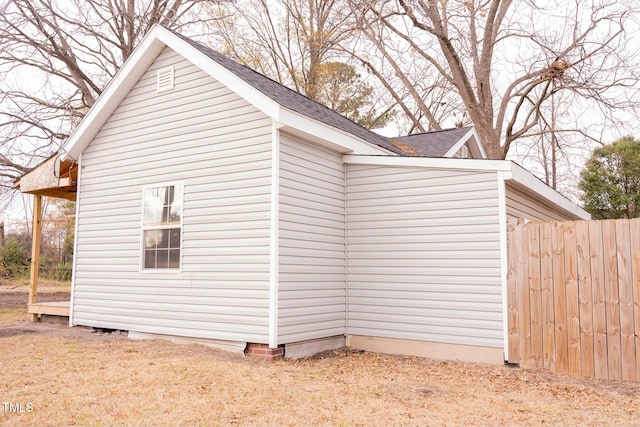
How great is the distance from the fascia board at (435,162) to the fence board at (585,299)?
1.30 metres

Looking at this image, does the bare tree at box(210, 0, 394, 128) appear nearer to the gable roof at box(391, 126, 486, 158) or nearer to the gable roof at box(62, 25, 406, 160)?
the gable roof at box(391, 126, 486, 158)

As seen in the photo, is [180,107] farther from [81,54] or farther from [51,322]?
[81,54]

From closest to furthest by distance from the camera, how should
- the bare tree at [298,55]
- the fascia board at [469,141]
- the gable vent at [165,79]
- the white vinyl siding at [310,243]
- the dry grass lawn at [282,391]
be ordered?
1. the dry grass lawn at [282,391]
2. the white vinyl siding at [310,243]
3. the gable vent at [165,79]
4. the fascia board at [469,141]
5. the bare tree at [298,55]

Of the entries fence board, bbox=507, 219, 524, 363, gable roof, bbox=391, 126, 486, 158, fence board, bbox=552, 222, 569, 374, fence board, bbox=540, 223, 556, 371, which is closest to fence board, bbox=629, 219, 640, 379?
fence board, bbox=552, 222, 569, 374

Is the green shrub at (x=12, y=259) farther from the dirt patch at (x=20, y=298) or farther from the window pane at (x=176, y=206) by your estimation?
the window pane at (x=176, y=206)

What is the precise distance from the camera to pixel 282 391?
5.14 meters

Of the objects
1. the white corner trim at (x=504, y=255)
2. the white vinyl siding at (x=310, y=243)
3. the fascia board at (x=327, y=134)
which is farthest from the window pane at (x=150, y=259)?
the white corner trim at (x=504, y=255)

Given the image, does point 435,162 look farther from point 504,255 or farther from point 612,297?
point 612,297

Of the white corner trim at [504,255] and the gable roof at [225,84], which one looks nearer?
the white corner trim at [504,255]

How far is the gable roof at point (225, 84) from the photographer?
23.4 ft

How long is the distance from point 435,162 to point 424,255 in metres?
1.43

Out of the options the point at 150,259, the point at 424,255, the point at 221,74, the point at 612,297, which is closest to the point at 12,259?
the point at 150,259

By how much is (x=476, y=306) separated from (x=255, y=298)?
3.16 meters

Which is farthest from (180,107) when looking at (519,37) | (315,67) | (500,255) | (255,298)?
(315,67)
